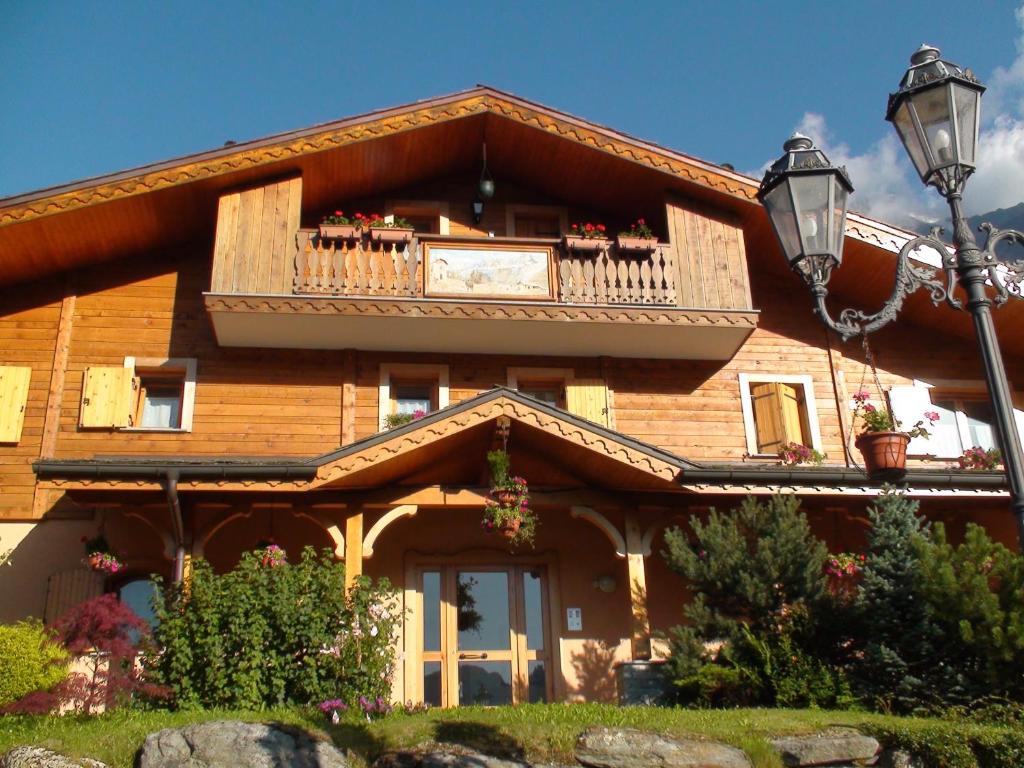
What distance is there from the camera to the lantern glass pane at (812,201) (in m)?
6.31

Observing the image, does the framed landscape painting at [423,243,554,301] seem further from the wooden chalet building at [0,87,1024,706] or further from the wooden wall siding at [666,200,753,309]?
the wooden wall siding at [666,200,753,309]

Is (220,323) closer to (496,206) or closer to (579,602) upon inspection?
(496,206)

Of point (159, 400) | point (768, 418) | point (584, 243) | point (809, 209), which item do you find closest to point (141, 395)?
point (159, 400)

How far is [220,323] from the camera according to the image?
1483 centimetres

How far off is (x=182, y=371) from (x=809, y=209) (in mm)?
11357

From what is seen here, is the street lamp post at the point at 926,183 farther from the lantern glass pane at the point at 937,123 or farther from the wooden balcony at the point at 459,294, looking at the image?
the wooden balcony at the point at 459,294

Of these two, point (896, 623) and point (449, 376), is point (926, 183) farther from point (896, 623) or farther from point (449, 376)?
point (449, 376)

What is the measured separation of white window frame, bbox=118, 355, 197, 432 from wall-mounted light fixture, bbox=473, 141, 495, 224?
5.15 metres

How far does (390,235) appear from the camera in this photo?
15.6m

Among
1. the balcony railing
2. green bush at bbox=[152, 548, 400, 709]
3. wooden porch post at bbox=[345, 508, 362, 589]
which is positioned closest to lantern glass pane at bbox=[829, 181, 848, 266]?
green bush at bbox=[152, 548, 400, 709]

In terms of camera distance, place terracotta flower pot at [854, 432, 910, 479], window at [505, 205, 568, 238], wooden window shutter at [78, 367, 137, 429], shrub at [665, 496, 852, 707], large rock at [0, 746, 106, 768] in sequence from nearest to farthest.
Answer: large rock at [0, 746, 106, 768], terracotta flower pot at [854, 432, 910, 479], shrub at [665, 496, 852, 707], wooden window shutter at [78, 367, 137, 429], window at [505, 205, 568, 238]

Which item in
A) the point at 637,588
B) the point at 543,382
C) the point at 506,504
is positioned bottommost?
the point at 637,588

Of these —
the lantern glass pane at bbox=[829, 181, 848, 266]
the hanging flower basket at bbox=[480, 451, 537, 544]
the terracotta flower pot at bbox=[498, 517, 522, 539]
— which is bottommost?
the terracotta flower pot at bbox=[498, 517, 522, 539]

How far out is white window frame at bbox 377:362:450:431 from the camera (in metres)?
15.5
